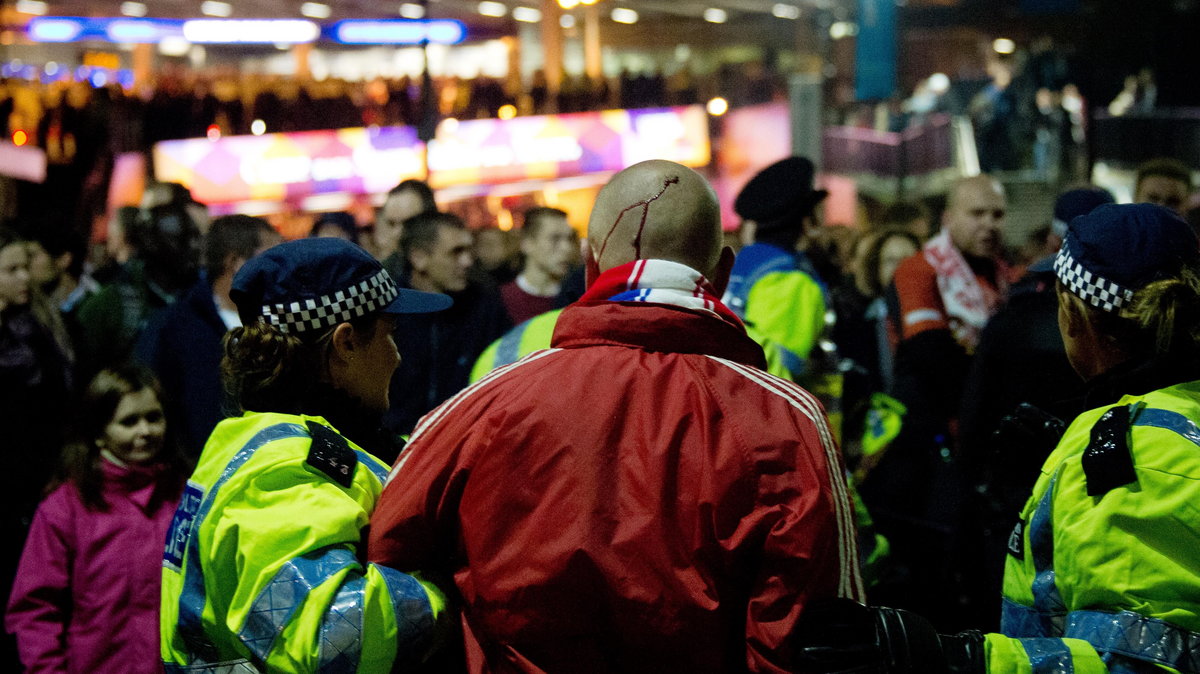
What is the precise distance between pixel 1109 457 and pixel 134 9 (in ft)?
88.8

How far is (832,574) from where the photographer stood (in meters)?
2.03

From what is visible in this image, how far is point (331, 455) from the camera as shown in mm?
2359

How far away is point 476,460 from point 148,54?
3177 cm

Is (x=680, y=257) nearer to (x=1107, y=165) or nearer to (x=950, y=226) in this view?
(x=950, y=226)

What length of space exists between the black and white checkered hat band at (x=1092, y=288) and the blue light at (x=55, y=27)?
2549 cm

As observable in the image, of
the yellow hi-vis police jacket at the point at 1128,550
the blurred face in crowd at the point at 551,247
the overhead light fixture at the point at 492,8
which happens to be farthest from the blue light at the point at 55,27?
the yellow hi-vis police jacket at the point at 1128,550

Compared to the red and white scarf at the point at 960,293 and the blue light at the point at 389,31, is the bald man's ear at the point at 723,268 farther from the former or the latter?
the blue light at the point at 389,31

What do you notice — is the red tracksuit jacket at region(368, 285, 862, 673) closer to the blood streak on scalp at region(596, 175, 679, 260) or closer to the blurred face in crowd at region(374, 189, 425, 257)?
the blood streak on scalp at region(596, 175, 679, 260)

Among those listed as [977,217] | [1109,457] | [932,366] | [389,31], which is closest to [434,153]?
[389,31]

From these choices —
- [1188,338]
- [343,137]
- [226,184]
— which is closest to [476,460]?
[1188,338]

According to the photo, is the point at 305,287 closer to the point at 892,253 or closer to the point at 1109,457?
the point at 1109,457

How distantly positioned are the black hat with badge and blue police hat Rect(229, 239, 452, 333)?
2.76 metres

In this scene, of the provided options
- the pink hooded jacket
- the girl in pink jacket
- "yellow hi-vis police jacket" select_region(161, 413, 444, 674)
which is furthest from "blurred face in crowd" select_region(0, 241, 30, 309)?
"yellow hi-vis police jacket" select_region(161, 413, 444, 674)

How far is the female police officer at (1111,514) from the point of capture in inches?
85.4
